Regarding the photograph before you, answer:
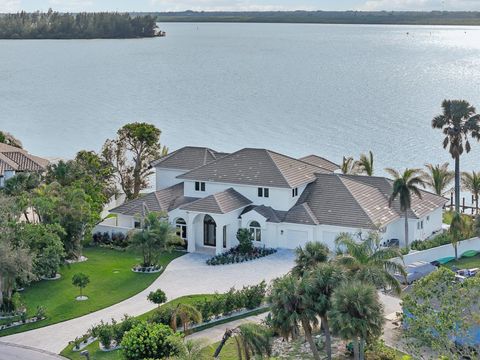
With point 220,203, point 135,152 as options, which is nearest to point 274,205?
point 220,203

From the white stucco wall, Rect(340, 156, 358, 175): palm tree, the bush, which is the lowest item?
the bush

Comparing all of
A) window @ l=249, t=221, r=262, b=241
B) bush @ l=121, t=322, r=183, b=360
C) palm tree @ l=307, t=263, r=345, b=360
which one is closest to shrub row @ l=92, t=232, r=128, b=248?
window @ l=249, t=221, r=262, b=241

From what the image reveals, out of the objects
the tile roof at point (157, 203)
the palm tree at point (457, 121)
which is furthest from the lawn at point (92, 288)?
the palm tree at point (457, 121)

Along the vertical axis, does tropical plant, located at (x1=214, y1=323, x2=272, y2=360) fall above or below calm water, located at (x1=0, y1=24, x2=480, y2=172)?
below

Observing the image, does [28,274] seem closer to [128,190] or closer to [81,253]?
[81,253]

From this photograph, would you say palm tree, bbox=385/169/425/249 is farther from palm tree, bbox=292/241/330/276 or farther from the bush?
the bush
